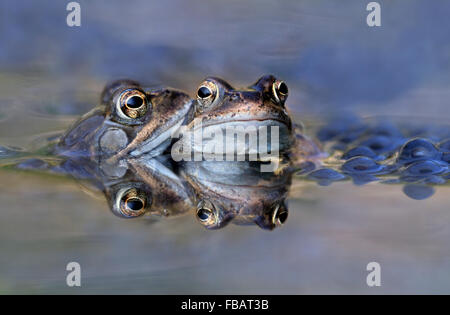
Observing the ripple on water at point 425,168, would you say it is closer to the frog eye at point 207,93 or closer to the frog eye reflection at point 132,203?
the frog eye at point 207,93

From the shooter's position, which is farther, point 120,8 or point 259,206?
point 120,8

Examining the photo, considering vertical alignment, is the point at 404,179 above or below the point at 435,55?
below

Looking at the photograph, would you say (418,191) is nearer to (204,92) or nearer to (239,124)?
(239,124)

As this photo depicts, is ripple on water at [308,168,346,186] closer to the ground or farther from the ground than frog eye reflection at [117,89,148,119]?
closer to the ground

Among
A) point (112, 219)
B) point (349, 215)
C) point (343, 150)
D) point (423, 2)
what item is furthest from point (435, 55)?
point (112, 219)

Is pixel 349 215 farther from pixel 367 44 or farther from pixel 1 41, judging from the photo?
pixel 1 41

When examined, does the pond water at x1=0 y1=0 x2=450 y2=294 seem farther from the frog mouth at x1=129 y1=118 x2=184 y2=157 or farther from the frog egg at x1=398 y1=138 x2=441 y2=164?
the frog mouth at x1=129 y1=118 x2=184 y2=157

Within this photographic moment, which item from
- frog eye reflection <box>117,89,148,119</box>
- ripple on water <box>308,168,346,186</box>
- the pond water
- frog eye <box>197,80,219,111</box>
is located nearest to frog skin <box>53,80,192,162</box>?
frog eye reflection <box>117,89,148,119</box>

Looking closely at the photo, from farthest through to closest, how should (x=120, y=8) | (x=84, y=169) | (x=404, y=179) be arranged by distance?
1. (x=120, y=8)
2. (x=84, y=169)
3. (x=404, y=179)
